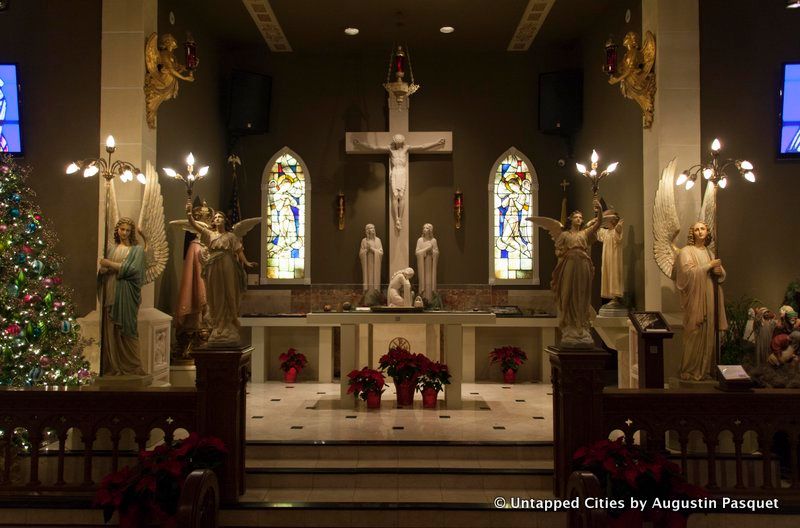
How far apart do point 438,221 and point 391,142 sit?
1.47 metres

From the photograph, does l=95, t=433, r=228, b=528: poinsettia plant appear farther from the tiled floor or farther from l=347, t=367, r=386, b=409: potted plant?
l=347, t=367, r=386, b=409: potted plant

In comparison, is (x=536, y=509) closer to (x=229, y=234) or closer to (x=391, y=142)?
(x=229, y=234)

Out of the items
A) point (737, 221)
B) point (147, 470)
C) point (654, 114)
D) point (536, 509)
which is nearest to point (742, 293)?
point (737, 221)

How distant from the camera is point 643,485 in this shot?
407 centimetres

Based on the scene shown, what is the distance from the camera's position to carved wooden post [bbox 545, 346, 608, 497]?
471cm

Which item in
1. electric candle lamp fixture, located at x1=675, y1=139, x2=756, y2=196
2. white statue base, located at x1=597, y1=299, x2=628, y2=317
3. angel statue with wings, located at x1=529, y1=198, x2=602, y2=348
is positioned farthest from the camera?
white statue base, located at x1=597, y1=299, x2=628, y2=317

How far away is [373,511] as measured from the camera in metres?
4.83

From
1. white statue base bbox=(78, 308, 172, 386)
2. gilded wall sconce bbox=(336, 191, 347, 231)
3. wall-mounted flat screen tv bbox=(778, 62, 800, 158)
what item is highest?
wall-mounted flat screen tv bbox=(778, 62, 800, 158)

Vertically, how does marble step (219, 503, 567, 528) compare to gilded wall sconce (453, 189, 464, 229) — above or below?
below

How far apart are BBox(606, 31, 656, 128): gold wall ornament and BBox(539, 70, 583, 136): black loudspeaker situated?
293 centimetres

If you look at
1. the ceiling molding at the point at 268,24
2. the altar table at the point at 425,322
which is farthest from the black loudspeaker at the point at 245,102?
the altar table at the point at 425,322

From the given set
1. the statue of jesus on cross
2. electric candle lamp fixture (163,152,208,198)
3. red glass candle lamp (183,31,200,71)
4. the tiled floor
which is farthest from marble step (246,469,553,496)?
the statue of jesus on cross

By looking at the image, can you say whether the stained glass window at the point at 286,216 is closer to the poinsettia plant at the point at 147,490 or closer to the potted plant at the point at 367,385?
the potted plant at the point at 367,385

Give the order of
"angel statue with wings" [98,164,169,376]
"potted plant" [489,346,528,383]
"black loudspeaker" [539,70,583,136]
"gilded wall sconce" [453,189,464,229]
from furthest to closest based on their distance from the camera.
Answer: "gilded wall sconce" [453,189,464,229]
"black loudspeaker" [539,70,583,136]
"potted plant" [489,346,528,383]
"angel statue with wings" [98,164,169,376]
